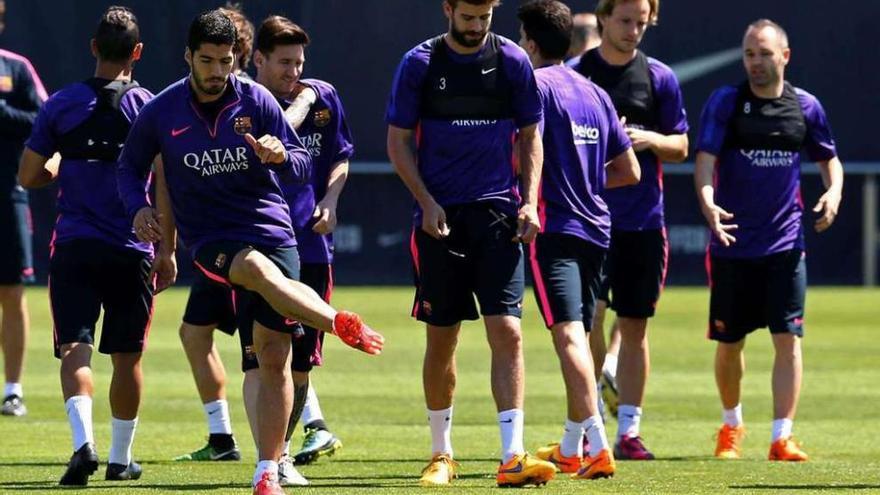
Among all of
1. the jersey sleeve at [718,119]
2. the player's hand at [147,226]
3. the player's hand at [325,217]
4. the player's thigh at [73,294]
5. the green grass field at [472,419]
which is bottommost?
the green grass field at [472,419]

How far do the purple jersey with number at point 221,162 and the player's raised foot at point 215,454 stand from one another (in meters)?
2.42

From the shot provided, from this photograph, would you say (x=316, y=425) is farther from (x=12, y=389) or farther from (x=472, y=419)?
(x=12, y=389)

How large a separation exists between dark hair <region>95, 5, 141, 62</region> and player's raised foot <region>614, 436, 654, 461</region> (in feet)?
11.7

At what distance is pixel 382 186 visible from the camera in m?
27.4

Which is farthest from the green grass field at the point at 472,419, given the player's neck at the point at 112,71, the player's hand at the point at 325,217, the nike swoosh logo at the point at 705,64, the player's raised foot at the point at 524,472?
the nike swoosh logo at the point at 705,64

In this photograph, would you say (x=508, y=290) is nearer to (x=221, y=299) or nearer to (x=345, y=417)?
(x=221, y=299)

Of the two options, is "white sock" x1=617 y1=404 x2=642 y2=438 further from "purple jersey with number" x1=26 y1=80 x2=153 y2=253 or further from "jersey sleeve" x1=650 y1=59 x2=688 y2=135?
"purple jersey with number" x1=26 y1=80 x2=153 y2=253

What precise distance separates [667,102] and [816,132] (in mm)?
959

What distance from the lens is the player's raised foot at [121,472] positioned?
8.98 metres

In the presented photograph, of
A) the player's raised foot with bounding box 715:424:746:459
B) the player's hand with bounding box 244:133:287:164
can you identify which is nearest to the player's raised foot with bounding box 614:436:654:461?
the player's raised foot with bounding box 715:424:746:459

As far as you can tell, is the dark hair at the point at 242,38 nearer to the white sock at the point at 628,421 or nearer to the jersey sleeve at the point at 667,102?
the jersey sleeve at the point at 667,102

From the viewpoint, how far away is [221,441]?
33.5 ft

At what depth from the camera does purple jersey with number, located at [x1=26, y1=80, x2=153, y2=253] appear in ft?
29.2

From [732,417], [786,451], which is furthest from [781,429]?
[732,417]
